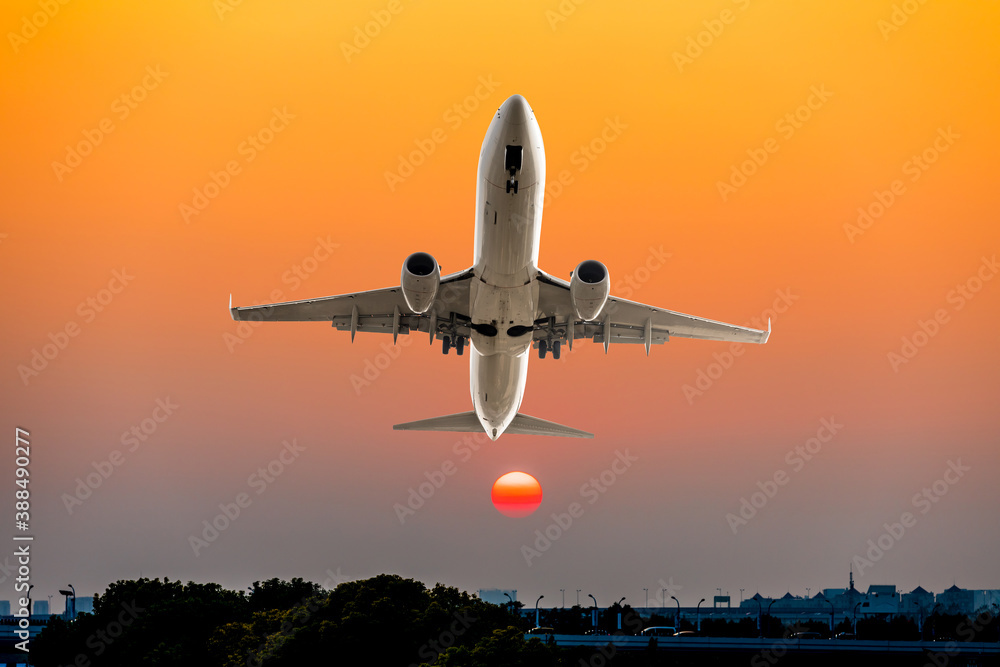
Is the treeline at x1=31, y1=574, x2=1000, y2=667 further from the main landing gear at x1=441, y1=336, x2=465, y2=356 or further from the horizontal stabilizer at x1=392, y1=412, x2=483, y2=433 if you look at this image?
the main landing gear at x1=441, y1=336, x2=465, y2=356

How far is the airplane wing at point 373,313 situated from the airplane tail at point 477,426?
728 cm

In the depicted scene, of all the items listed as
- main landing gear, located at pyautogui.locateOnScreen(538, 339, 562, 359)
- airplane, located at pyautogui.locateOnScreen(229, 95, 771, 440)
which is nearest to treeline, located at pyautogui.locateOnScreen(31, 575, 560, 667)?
airplane, located at pyautogui.locateOnScreen(229, 95, 771, 440)

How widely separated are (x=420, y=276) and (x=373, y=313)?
897 centimetres

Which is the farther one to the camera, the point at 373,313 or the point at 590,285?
the point at 373,313

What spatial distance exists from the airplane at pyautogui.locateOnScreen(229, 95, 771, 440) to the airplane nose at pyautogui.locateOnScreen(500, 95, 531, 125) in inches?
1.1

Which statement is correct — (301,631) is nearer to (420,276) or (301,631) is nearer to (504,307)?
(504,307)

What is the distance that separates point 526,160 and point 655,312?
1291cm

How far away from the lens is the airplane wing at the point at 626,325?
116ft

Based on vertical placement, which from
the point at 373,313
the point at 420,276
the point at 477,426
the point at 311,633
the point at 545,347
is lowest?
the point at 311,633

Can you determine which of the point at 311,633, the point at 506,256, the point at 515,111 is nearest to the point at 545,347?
the point at 506,256

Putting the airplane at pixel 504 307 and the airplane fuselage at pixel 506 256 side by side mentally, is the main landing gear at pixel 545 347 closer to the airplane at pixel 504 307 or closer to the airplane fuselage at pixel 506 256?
the airplane at pixel 504 307

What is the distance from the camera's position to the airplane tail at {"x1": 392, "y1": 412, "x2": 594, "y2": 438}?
146 ft

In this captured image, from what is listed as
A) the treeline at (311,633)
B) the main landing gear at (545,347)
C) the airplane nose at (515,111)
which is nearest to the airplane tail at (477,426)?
the main landing gear at (545,347)

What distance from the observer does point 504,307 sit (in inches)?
1272
